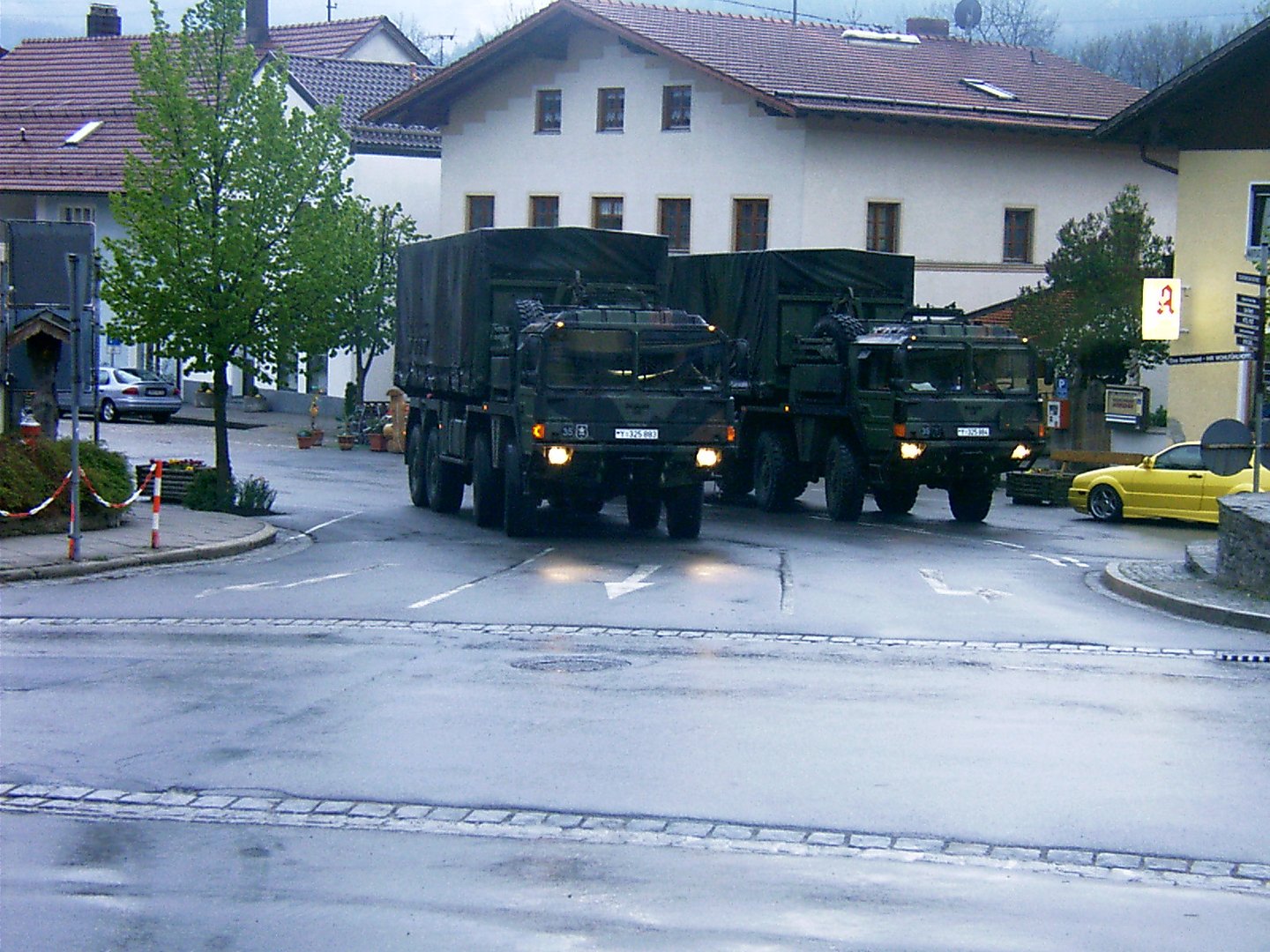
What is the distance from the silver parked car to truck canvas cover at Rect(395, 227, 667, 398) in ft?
89.2

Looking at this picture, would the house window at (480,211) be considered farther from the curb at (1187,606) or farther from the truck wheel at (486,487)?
the curb at (1187,606)

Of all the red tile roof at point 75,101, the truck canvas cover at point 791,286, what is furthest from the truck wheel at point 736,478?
the red tile roof at point 75,101

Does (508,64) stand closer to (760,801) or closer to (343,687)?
(343,687)

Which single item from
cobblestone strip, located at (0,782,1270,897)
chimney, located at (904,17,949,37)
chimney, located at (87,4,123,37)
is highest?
chimney, located at (87,4,123,37)

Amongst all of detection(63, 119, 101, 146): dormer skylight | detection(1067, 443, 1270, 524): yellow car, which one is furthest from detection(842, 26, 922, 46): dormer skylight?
detection(63, 119, 101, 146): dormer skylight

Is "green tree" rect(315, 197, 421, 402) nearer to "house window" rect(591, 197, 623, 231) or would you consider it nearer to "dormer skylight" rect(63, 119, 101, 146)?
"house window" rect(591, 197, 623, 231)

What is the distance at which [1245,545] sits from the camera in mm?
17359

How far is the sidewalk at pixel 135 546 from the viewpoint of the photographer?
722 inches

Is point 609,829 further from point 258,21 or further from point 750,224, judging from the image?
point 258,21

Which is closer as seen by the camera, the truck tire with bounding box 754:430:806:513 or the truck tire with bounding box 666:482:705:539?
the truck tire with bounding box 666:482:705:539

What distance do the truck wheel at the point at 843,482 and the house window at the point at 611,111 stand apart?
2095 centimetres

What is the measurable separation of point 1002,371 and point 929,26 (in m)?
34.3

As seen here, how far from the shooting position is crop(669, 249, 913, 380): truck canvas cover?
89.2ft

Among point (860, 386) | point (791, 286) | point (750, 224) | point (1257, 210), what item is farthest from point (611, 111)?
point (860, 386)
